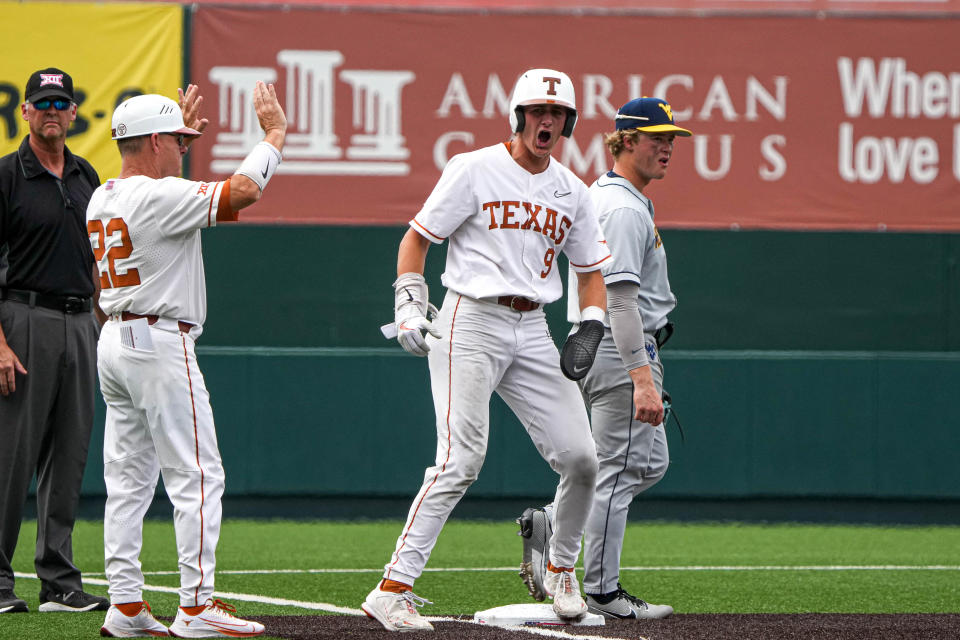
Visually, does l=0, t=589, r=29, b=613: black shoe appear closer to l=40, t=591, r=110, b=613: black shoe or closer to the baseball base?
l=40, t=591, r=110, b=613: black shoe

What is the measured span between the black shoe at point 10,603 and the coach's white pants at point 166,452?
0.97m

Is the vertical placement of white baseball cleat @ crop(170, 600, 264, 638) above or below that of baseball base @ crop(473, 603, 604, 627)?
above

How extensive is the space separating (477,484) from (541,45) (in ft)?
12.3

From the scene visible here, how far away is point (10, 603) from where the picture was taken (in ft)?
19.3

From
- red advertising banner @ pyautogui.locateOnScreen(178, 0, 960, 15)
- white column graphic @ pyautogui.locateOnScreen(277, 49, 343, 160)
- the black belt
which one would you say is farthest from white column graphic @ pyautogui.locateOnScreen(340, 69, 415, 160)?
the black belt

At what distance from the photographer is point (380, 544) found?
9.28 meters

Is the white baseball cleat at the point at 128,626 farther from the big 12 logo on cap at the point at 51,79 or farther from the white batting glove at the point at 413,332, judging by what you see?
the big 12 logo on cap at the point at 51,79

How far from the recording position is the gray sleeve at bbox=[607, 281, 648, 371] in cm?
563

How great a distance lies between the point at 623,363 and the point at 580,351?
0.54 m

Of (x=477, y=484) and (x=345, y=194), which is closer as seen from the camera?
(x=477, y=484)

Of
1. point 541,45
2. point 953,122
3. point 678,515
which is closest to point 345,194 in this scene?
point 541,45

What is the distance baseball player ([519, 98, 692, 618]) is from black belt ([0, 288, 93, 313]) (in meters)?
2.23

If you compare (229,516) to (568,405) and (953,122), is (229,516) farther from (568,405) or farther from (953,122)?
(953,122)

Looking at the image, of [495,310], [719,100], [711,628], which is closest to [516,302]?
[495,310]
